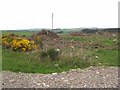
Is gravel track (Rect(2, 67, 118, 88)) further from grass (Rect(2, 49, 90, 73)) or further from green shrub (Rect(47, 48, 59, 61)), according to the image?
green shrub (Rect(47, 48, 59, 61))

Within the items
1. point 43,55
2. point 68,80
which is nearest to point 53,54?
point 43,55

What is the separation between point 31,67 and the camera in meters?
12.6

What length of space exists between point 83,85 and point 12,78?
2.21 metres

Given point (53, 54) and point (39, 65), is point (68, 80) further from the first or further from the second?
point (53, 54)

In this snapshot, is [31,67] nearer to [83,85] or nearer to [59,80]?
[59,80]

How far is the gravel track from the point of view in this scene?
9266 millimetres

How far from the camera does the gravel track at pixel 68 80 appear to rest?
9.27m

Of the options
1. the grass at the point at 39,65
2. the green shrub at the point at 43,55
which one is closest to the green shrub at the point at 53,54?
the green shrub at the point at 43,55

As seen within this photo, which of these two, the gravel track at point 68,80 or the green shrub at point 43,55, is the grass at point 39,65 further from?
the gravel track at point 68,80

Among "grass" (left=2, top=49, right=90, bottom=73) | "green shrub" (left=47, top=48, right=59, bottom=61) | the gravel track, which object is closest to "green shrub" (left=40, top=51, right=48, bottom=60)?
"green shrub" (left=47, top=48, right=59, bottom=61)

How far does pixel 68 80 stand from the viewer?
9844 mm

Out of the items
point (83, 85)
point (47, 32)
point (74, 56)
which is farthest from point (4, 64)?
point (47, 32)

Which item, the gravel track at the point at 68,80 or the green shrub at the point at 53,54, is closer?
the gravel track at the point at 68,80

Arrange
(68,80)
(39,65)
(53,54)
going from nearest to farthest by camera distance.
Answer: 1. (68,80)
2. (39,65)
3. (53,54)
